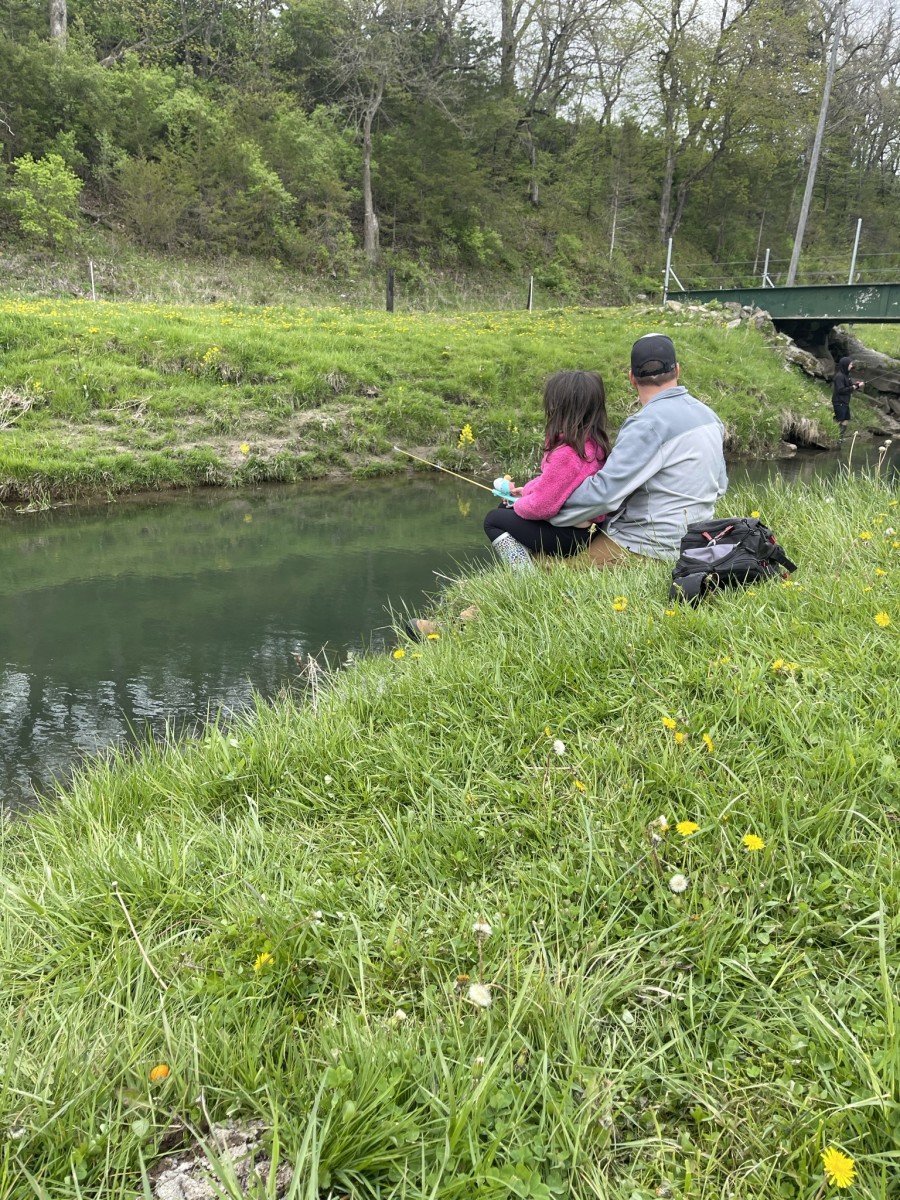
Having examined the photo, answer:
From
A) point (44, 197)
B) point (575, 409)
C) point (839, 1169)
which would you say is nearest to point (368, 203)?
point (44, 197)

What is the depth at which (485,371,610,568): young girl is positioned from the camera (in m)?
4.48

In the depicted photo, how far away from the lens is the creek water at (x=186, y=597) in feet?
15.0

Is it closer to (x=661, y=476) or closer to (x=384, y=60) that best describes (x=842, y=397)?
(x=661, y=476)

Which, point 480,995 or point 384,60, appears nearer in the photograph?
point 480,995

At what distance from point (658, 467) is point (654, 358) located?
0.58 metres

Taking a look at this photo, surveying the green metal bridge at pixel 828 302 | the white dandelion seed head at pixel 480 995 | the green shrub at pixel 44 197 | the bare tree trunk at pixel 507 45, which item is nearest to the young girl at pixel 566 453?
the white dandelion seed head at pixel 480 995

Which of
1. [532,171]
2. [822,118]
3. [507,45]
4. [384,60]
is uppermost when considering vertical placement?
[507,45]

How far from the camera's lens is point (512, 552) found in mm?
4887

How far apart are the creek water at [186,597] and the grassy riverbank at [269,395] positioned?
63 cm

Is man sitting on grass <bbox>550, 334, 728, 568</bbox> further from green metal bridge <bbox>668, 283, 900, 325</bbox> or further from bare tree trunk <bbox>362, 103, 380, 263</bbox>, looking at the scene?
bare tree trunk <bbox>362, 103, 380, 263</bbox>

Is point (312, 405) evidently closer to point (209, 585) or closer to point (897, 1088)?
point (209, 585)

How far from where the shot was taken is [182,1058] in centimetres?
148

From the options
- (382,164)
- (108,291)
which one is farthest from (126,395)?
(382,164)

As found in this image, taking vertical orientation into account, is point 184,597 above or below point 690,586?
below
